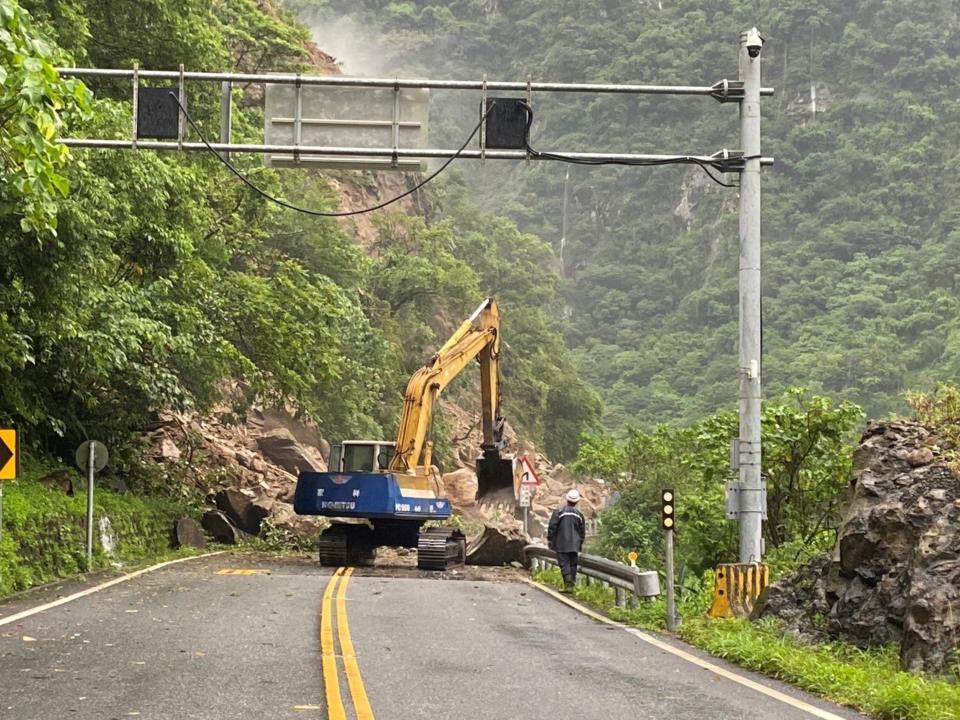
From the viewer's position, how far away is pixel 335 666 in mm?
11477

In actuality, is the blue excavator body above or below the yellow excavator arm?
below

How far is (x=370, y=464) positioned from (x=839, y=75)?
158m

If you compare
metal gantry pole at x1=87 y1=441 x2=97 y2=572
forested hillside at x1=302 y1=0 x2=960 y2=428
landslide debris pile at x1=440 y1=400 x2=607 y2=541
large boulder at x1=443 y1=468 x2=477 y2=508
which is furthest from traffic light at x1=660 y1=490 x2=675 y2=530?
forested hillside at x1=302 y1=0 x2=960 y2=428

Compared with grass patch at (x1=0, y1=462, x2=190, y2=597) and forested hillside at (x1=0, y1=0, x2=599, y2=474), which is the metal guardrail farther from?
forested hillside at (x1=0, y1=0, x2=599, y2=474)

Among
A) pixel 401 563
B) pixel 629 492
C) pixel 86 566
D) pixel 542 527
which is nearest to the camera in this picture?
pixel 86 566

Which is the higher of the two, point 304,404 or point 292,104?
point 292,104

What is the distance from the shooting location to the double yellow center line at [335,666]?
366 inches

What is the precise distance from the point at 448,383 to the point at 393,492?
531cm

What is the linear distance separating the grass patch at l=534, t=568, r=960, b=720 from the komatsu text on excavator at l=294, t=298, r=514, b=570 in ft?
35.3

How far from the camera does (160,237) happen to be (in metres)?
26.0

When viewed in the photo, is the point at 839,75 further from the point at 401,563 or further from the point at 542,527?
the point at 401,563

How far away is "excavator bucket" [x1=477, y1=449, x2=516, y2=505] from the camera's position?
34.1 meters

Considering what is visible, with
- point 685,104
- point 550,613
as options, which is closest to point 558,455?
point 550,613

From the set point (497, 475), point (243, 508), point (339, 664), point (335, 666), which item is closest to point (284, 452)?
point (243, 508)
